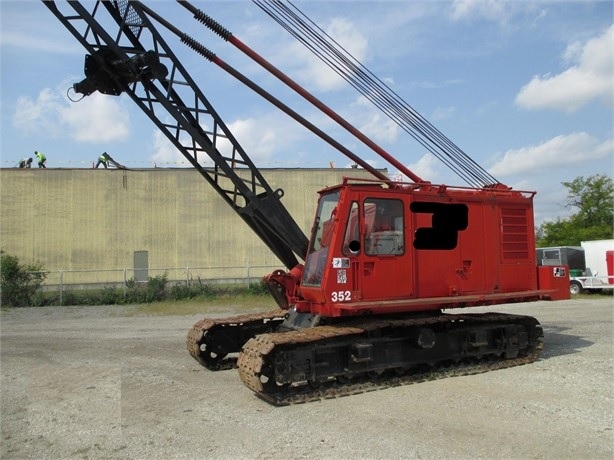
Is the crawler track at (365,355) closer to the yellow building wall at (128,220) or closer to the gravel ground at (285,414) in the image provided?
the gravel ground at (285,414)

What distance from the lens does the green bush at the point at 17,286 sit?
21.1 metres

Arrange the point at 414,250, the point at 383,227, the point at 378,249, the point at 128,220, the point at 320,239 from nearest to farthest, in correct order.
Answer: the point at 378,249
the point at 383,227
the point at 414,250
the point at 320,239
the point at 128,220

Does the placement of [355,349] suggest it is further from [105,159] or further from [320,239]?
[105,159]

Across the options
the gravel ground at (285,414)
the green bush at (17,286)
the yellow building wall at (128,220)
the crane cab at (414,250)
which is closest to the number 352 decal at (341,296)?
the crane cab at (414,250)

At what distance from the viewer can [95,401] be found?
6.84 metres

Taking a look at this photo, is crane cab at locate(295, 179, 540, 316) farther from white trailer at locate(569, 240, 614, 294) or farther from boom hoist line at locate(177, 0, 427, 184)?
white trailer at locate(569, 240, 614, 294)

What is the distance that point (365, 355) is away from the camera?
745 centimetres

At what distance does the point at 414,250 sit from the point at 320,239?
4.70 ft

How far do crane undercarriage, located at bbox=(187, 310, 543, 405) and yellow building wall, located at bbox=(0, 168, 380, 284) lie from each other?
21.9 metres

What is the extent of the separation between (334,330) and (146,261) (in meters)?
26.0

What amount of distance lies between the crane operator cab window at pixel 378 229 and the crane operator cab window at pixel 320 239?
0.30m

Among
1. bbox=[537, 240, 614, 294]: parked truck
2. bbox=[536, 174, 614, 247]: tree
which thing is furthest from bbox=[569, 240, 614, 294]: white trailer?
bbox=[536, 174, 614, 247]: tree

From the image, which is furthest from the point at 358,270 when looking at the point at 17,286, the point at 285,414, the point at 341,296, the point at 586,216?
the point at 586,216

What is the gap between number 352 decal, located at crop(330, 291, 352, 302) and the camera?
7.41m
